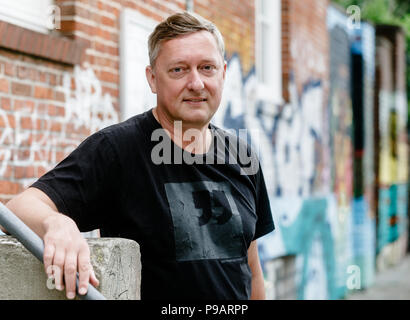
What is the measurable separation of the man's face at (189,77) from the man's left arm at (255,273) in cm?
58

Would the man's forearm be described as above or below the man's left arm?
above

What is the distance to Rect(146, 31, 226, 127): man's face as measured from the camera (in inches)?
88.7

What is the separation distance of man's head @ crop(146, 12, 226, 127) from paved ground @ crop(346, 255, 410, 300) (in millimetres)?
7718

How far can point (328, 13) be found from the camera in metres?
9.29

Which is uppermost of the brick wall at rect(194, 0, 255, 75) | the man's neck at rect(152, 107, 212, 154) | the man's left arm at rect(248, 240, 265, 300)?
the brick wall at rect(194, 0, 255, 75)

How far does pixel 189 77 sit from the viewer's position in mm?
2268

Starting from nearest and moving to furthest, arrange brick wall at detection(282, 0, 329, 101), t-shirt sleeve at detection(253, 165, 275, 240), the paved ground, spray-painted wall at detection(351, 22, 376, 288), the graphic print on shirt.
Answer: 1. the graphic print on shirt
2. t-shirt sleeve at detection(253, 165, 275, 240)
3. brick wall at detection(282, 0, 329, 101)
4. the paved ground
5. spray-painted wall at detection(351, 22, 376, 288)

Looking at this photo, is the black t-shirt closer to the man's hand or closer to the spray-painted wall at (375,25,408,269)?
the man's hand

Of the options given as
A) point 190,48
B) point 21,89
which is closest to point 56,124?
point 21,89

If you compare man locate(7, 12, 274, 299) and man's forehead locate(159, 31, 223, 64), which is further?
man's forehead locate(159, 31, 223, 64)

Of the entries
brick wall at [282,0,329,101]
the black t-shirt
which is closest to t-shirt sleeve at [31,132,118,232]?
the black t-shirt

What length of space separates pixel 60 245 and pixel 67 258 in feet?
0.14

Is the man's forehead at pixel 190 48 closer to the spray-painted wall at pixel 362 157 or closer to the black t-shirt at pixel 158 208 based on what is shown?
the black t-shirt at pixel 158 208

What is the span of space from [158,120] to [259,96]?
4553 millimetres
